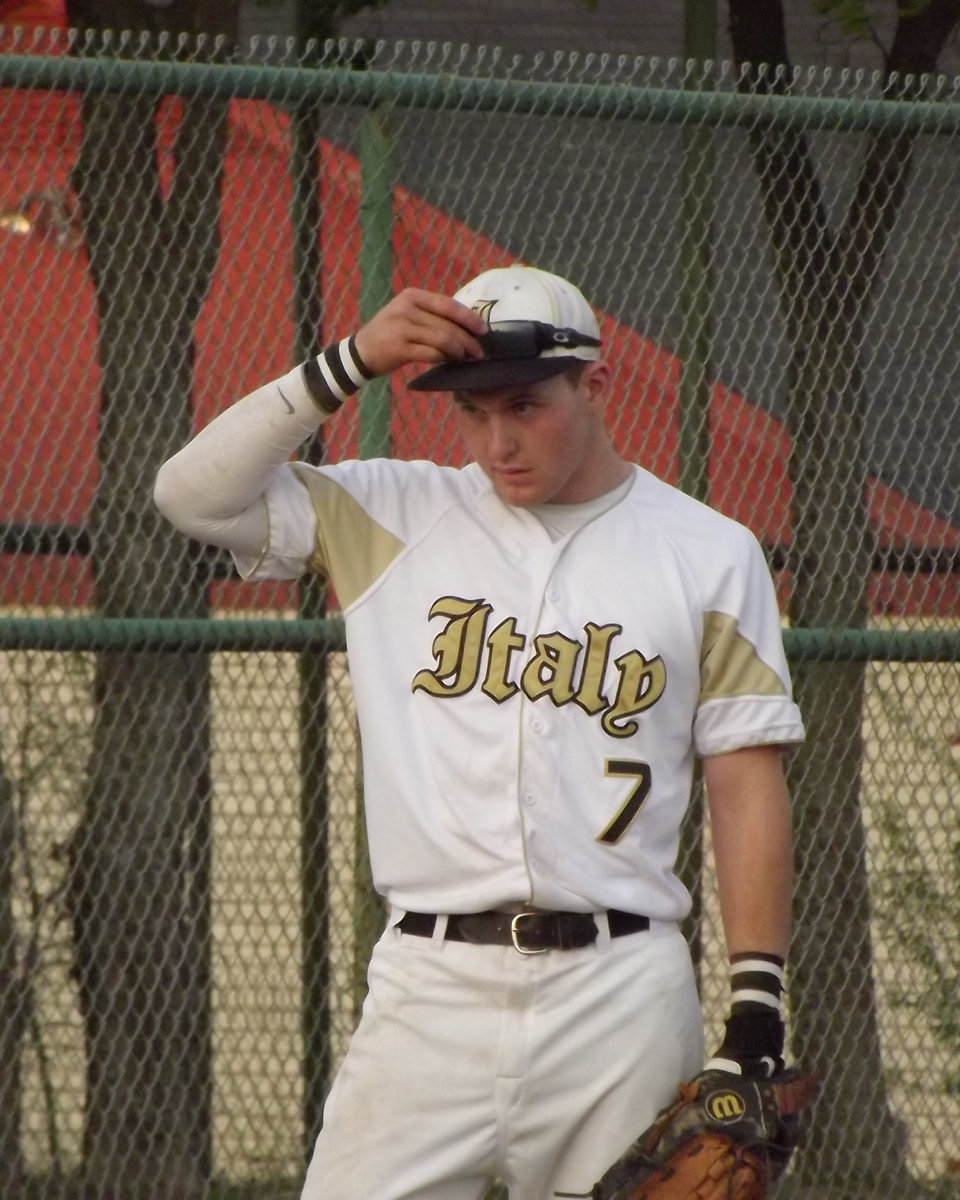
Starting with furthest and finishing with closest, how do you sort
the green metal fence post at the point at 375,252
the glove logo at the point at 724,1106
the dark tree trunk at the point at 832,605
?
the dark tree trunk at the point at 832,605 < the green metal fence post at the point at 375,252 < the glove logo at the point at 724,1106

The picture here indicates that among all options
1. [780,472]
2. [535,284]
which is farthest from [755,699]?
[780,472]

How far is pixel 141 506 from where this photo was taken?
4199 millimetres

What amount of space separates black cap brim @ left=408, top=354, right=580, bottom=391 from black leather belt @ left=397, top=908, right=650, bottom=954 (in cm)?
76

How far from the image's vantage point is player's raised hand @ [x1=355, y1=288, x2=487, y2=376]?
2.54 m

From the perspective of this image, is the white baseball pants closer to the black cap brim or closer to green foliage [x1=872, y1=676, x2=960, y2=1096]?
the black cap brim

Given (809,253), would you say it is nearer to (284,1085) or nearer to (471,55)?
(471,55)

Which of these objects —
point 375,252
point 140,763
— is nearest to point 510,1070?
point 140,763

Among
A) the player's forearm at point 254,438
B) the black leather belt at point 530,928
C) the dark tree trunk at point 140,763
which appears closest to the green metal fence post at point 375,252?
the dark tree trunk at point 140,763

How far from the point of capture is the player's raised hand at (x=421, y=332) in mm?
2539

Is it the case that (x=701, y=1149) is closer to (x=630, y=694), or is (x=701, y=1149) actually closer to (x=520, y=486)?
(x=630, y=694)

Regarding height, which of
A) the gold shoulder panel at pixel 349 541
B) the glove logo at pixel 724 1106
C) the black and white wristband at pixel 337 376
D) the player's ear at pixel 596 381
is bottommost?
the glove logo at pixel 724 1106

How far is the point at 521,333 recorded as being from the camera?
256 cm

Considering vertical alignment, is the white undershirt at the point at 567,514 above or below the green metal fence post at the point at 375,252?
below

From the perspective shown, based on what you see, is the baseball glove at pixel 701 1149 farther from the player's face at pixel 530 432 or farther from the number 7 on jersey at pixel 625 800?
the player's face at pixel 530 432
